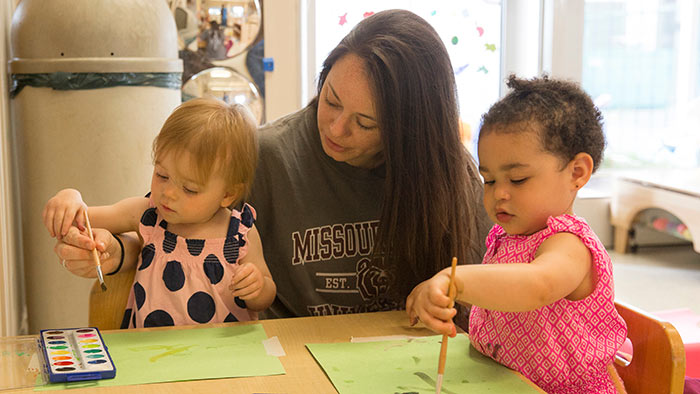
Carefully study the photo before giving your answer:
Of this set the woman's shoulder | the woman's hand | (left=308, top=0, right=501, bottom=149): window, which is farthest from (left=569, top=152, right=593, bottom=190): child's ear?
(left=308, top=0, right=501, bottom=149): window

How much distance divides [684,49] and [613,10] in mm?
589

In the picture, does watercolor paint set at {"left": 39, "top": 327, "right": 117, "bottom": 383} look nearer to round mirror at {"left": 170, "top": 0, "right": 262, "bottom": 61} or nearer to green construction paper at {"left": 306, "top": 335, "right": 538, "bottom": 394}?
green construction paper at {"left": 306, "top": 335, "right": 538, "bottom": 394}

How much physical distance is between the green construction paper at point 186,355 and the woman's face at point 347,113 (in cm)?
40

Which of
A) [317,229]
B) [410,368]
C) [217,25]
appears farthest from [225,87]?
[410,368]

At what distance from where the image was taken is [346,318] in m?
1.28

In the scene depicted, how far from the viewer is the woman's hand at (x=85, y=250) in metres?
1.21

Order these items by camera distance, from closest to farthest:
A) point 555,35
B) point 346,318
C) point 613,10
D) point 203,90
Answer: point 346,318 → point 203,90 → point 555,35 → point 613,10

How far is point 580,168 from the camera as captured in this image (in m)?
1.10

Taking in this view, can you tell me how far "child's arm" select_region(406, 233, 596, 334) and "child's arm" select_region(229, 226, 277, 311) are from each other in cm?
34

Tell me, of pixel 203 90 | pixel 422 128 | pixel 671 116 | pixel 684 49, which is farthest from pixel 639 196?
pixel 422 128

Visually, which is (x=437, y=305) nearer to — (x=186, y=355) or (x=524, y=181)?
(x=524, y=181)

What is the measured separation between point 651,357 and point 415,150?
0.56 meters

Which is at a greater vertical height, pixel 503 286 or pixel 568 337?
pixel 503 286

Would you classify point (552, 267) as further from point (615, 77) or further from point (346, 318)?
point (615, 77)
